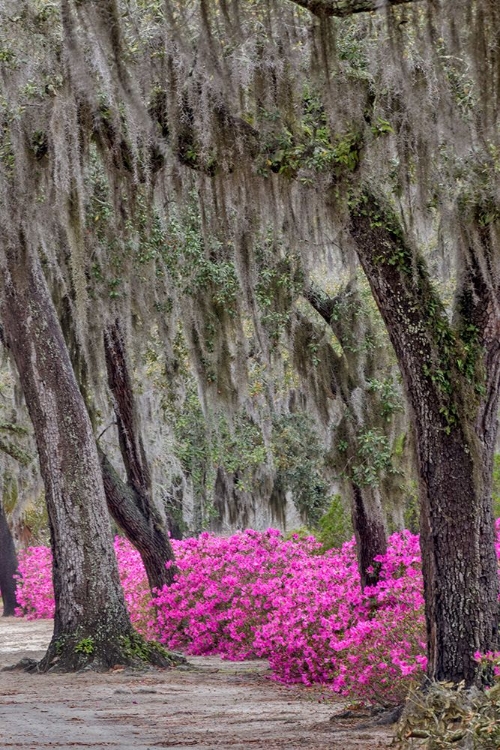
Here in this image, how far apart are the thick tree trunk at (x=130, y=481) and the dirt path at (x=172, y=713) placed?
2.24 metres

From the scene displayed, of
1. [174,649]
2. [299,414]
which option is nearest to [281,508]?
[299,414]

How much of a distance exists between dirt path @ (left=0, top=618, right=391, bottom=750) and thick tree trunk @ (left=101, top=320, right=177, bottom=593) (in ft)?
7.36

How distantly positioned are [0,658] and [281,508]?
32.3 feet

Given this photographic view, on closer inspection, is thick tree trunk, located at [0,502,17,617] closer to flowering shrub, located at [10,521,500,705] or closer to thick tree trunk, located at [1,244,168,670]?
flowering shrub, located at [10,521,500,705]

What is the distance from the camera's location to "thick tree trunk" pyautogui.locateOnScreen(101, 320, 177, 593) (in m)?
11.3

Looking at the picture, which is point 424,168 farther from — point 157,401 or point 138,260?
point 157,401

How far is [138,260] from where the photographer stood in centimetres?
983

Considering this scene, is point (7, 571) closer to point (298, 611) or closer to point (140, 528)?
point (140, 528)

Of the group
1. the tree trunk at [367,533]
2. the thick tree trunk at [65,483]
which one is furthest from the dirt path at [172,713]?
the tree trunk at [367,533]

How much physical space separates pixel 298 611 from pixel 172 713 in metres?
2.52

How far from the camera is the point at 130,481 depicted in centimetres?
1176

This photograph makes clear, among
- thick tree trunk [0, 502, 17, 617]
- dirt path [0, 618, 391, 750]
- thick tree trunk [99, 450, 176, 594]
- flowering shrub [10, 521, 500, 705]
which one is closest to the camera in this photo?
dirt path [0, 618, 391, 750]

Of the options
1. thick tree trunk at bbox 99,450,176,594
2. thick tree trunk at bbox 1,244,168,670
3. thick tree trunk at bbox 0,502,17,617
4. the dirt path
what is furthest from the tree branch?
thick tree trunk at bbox 0,502,17,617

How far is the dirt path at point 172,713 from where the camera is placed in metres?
5.41
